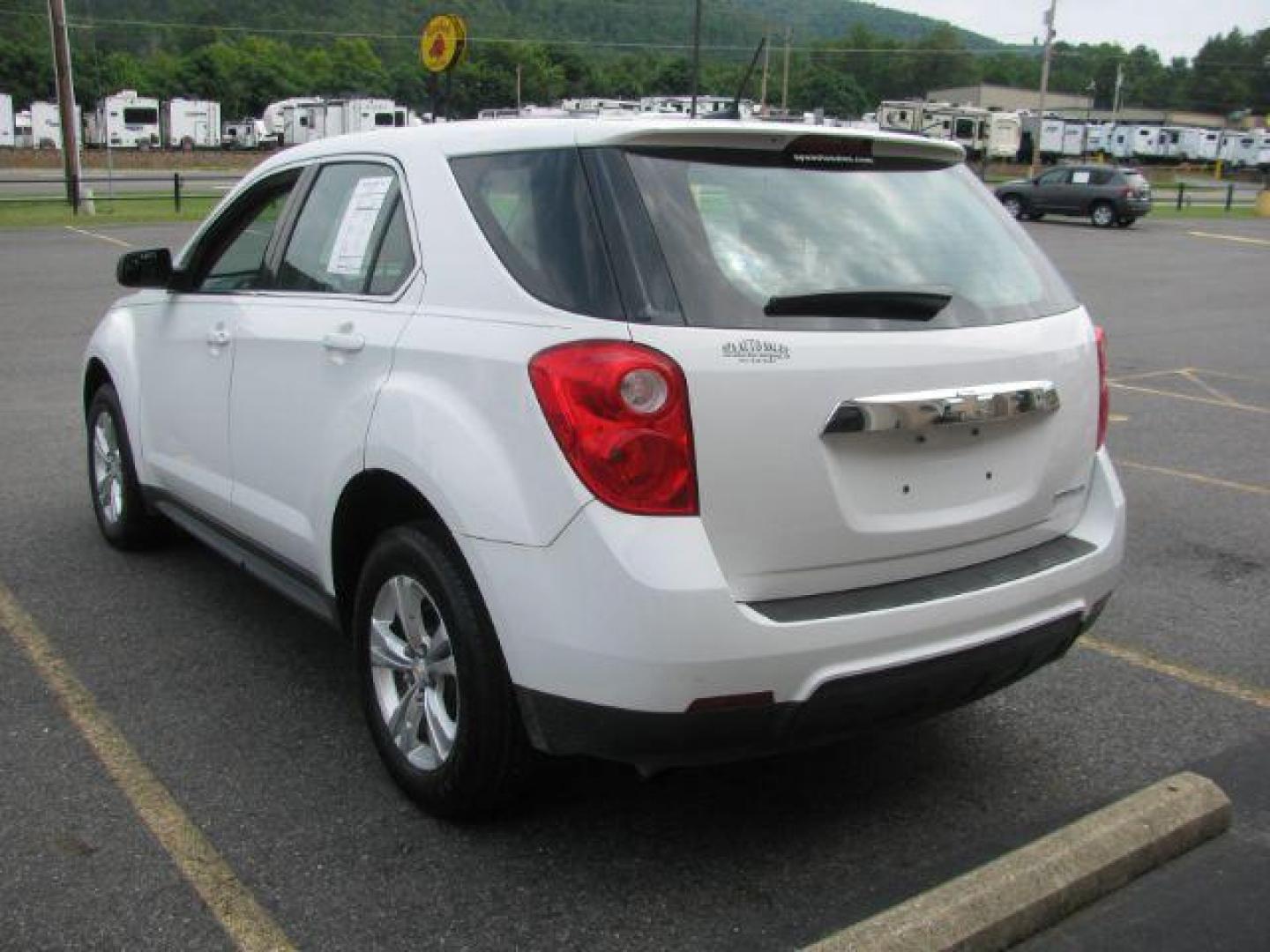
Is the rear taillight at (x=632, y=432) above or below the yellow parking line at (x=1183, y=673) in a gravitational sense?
above

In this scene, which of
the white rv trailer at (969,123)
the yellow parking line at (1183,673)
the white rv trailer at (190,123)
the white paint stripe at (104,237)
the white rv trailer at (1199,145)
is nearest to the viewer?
the yellow parking line at (1183,673)

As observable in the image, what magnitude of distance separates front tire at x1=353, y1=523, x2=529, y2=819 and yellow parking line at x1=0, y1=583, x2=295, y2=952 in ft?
1.72

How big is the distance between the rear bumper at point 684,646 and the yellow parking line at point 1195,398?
26.3ft

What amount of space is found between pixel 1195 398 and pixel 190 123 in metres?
63.7

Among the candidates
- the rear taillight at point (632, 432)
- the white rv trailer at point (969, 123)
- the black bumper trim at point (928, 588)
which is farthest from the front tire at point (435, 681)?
the white rv trailer at point (969, 123)

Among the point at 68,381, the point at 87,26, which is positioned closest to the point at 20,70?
the point at 87,26

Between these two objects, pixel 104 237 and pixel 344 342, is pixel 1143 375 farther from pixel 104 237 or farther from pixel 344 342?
pixel 104 237

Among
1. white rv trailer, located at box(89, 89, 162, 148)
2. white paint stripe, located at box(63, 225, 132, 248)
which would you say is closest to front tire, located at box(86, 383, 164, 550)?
white paint stripe, located at box(63, 225, 132, 248)

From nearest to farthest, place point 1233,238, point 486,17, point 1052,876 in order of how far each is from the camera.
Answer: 1. point 1052,876
2. point 1233,238
3. point 486,17

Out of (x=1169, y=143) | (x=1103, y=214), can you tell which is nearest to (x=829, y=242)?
(x=1103, y=214)

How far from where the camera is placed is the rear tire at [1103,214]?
33.5 metres

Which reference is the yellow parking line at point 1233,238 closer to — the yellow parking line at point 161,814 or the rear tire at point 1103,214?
the rear tire at point 1103,214

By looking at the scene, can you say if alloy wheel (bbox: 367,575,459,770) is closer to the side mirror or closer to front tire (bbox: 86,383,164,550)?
the side mirror

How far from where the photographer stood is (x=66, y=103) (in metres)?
27.6
